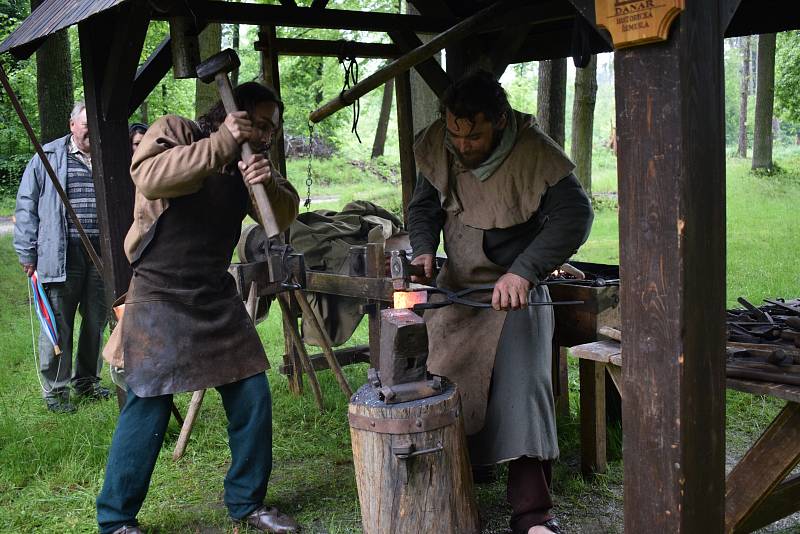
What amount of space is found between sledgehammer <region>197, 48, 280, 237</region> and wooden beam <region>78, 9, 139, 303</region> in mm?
1180

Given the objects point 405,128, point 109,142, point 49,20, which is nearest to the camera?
point 49,20

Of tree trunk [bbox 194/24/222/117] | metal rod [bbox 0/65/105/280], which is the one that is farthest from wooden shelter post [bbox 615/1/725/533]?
tree trunk [bbox 194/24/222/117]

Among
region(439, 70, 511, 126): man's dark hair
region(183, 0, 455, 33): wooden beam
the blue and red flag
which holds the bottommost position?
the blue and red flag

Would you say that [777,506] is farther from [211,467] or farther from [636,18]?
[211,467]

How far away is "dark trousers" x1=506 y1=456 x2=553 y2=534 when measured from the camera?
355 centimetres

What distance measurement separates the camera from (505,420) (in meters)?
3.53

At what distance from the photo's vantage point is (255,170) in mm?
3172

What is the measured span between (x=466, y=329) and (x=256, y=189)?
1.21m

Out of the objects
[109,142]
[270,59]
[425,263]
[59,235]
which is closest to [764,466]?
[425,263]

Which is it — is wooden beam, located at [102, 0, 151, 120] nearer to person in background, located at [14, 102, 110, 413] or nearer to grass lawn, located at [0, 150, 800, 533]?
person in background, located at [14, 102, 110, 413]

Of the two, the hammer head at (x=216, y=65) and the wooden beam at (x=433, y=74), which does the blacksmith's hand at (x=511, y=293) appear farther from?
the wooden beam at (x=433, y=74)

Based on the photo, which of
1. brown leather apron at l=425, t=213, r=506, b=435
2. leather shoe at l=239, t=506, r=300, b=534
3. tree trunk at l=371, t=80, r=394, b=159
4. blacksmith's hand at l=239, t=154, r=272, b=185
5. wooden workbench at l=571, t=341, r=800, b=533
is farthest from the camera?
tree trunk at l=371, t=80, r=394, b=159

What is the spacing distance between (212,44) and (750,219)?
10.2m

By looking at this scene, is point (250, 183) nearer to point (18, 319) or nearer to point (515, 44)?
point (515, 44)
